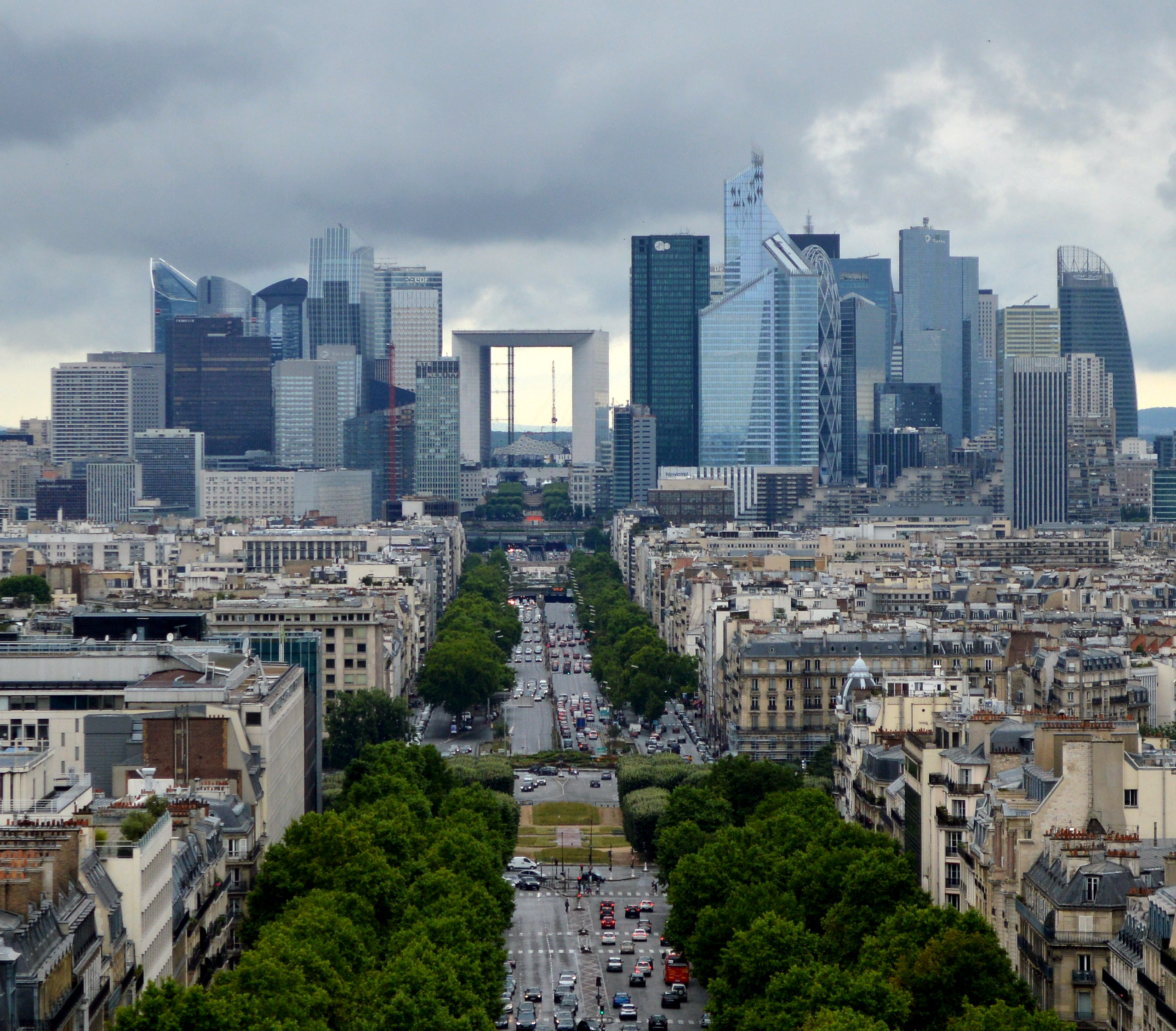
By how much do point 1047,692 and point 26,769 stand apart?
2886 inches

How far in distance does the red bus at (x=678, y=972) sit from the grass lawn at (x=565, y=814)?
1510 inches

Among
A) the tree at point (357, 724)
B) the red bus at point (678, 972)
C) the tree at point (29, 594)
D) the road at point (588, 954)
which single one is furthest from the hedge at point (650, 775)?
the tree at point (29, 594)

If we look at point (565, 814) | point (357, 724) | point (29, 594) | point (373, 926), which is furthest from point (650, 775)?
point (29, 594)

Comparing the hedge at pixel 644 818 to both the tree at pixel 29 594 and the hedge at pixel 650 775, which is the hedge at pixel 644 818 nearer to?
the hedge at pixel 650 775

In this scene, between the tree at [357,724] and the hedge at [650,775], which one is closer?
the hedge at [650,775]

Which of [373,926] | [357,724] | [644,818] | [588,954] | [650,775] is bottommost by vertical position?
[588,954]

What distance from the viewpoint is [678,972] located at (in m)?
89.8

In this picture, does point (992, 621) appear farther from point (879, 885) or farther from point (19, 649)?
point (879, 885)

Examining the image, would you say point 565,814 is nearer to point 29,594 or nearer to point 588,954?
point 588,954

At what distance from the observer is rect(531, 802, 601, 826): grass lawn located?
13025 centimetres

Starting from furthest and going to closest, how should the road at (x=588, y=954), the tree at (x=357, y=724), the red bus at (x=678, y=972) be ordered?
the tree at (x=357, y=724), the red bus at (x=678, y=972), the road at (x=588, y=954)

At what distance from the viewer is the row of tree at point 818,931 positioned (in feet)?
214

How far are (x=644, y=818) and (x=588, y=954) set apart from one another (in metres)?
22.9

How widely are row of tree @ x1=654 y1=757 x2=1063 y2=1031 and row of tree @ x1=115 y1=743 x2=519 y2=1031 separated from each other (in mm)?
7223
